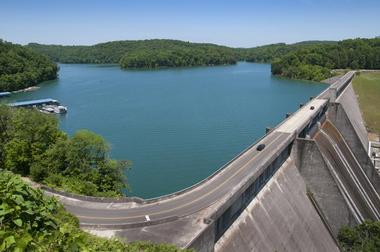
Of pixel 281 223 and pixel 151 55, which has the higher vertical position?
pixel 151 55

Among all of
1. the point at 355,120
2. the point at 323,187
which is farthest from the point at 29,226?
the point at 355,120

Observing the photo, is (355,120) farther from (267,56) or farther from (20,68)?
(267,56)

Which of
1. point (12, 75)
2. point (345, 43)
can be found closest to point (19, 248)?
point (12, 75)

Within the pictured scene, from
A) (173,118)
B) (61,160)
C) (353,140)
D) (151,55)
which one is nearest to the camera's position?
(61,160)

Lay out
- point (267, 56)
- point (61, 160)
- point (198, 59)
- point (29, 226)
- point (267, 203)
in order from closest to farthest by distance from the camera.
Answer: point (29, 226) → point (267, 203) → point (61, 160) → point (198, 59) → point (267, 56)

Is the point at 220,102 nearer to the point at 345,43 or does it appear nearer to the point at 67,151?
the point at 67,151

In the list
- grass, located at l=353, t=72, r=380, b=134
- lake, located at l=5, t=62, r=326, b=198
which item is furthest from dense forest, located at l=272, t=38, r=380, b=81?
lake, located at l=5, t=62, r=326, b=198
